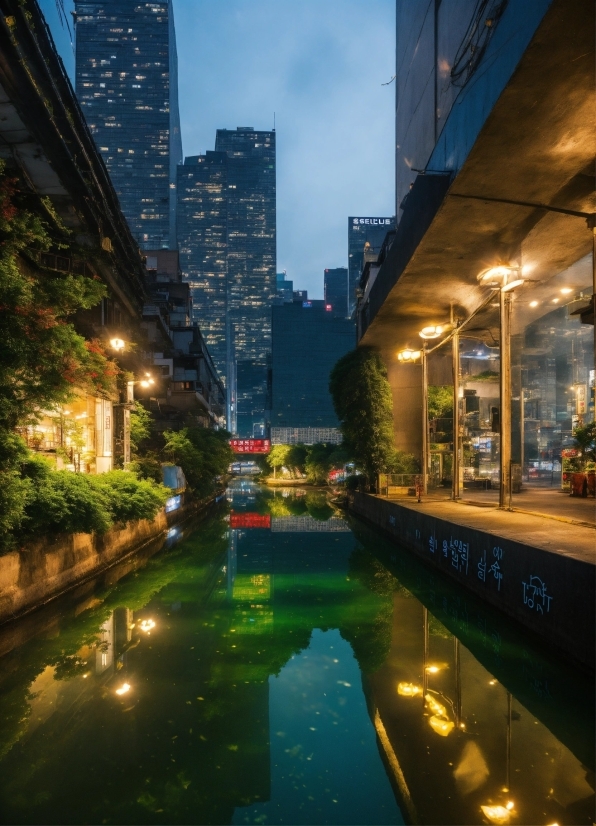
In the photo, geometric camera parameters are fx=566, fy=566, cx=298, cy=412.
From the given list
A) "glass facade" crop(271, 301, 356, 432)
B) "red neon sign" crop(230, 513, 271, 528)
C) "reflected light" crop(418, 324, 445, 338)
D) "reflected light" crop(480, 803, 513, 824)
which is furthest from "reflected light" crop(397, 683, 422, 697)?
"glass facade" crop(271, 301, 356, 432)

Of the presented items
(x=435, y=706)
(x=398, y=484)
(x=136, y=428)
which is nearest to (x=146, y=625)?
(x=435, y=706)

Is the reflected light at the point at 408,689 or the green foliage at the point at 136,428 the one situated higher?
the green foliage at the point at 136,428

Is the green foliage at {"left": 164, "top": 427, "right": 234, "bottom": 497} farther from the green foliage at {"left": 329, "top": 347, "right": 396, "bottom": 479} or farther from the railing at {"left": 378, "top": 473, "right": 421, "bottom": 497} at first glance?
the railing at {"left": 378, "top": 473, "right": 421, "bottom": 497}

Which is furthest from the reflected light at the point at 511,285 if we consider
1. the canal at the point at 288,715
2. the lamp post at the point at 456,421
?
the canal at the point at 288,715

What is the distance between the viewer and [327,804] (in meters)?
4.69

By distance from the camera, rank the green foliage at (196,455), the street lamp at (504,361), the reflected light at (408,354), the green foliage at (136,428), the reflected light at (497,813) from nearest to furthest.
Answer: the reflected light at (497,813) < the street lamp at (504,361) < the reflected light at (408,354) < the green foliage at (136,428) < the green foliage at (196,455)

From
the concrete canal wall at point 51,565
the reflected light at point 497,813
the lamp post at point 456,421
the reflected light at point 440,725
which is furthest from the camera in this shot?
the lamp post at point 456,421

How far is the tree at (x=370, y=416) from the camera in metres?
28.6

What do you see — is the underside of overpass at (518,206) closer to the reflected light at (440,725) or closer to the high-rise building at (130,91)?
the reflected light at (440,725)

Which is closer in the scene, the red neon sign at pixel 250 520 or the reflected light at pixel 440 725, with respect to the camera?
the reflected light at pixel 440 725

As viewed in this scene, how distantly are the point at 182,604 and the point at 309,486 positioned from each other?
55.4 m

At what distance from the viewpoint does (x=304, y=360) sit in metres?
161

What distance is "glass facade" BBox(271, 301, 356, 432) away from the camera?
154500 millimetres

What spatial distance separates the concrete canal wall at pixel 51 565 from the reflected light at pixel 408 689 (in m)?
6.39
